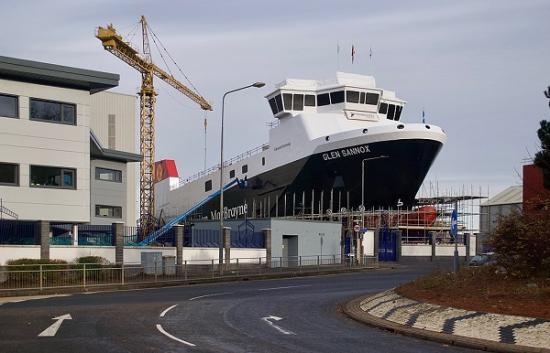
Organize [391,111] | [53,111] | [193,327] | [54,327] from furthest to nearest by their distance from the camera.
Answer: [391,111] < [53,111] < [193,327] < [54,327]

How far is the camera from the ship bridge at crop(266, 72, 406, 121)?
222ft

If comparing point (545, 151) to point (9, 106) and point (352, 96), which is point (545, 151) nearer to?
point (9, 106)

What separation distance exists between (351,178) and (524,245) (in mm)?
47560

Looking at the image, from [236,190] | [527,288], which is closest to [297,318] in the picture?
[527,288]

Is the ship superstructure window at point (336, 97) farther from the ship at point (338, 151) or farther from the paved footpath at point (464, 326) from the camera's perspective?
the paved footpath at point (464, 326)

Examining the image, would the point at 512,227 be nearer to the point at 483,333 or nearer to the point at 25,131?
the point at 483,333

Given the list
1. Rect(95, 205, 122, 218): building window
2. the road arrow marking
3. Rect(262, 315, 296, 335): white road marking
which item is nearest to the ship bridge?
Rect(95, 205, 122, 218): building window

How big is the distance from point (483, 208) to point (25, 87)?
200 ft

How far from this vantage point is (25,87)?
1558 inches

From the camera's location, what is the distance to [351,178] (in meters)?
65.8

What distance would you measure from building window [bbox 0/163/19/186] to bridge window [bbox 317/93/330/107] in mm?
34674

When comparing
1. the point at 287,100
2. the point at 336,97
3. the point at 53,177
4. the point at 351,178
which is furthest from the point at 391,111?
the point at 53,177

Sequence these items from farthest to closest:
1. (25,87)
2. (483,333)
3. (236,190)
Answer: (236,190) < (25,87) < (483,333)

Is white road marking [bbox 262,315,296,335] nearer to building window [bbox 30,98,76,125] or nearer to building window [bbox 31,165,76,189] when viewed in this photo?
building window [bbox 31,165,76,189]
